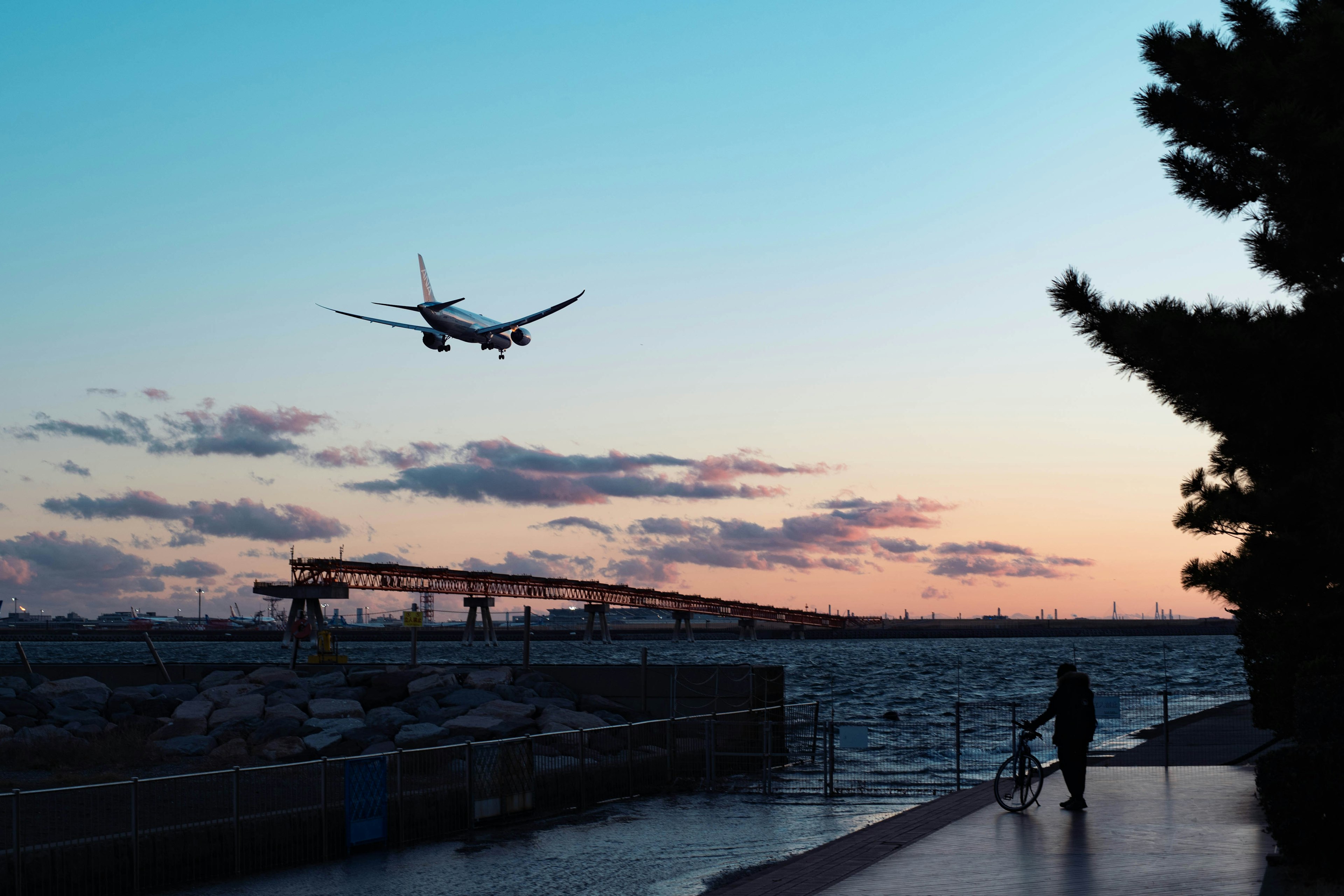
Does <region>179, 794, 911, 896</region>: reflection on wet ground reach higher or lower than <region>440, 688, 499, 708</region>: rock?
lower

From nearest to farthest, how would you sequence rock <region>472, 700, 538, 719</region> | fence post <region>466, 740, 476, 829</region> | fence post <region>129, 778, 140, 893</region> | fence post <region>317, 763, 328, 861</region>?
fence post <region>129, 778, 140, 893</region> < fence post <region>317, 763, 328, 861</region> < fence post <region>466, 740, 476, 829</region> < rock <region>472, 700, 538, 719</region>

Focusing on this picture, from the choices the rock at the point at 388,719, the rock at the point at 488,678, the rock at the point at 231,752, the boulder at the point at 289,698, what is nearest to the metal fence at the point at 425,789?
the rock at the point at 388,719

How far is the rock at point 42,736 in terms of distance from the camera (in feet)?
96.2

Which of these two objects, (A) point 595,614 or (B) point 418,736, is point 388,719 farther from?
(A) point 595,614

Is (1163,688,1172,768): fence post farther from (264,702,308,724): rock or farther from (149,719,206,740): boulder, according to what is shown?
(149,719,206,740): boulder

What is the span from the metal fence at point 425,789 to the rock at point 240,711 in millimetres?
13016

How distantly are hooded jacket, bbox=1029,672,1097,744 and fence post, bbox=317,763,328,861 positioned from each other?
29.7 feet

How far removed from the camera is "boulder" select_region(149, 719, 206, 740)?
3106cm

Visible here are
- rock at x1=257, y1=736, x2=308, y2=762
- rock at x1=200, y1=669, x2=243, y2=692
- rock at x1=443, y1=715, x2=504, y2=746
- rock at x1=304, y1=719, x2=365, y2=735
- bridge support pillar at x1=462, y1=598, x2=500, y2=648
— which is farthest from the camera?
bridge support pillar at x1=462, y1=598, x2=500, y2=648

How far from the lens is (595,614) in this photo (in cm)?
19125

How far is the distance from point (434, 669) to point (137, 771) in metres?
13.3

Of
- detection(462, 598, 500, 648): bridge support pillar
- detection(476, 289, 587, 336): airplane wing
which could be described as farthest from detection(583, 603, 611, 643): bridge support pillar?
detection(476, 289, 587, 336): airplane wing

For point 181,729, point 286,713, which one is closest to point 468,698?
point 286,713

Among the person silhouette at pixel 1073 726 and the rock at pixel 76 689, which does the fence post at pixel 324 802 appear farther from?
the rock at pixel 76 689
